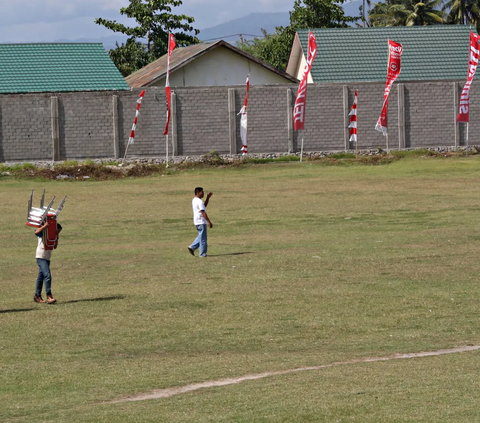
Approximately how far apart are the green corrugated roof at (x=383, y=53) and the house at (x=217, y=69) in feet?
7.82

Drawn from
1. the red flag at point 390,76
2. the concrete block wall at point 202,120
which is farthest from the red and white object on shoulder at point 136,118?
the red flag at point 390,76

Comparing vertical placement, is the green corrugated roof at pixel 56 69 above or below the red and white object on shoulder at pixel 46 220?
above

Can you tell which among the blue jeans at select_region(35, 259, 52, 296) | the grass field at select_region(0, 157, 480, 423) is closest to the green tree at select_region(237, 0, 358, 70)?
the grass field at select_region(0, 157, 480, 423)

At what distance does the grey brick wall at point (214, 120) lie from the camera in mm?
38938

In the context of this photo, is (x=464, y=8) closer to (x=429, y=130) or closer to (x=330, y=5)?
(x=330, y=5)

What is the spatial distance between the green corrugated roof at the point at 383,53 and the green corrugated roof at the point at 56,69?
10774mm

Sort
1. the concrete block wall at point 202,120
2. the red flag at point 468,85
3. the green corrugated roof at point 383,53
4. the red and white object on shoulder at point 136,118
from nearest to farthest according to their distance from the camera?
the red and white object on shoulder at point 136,118 < the concrete block wall at point 202,120 < the red flag at point 468,85 < the green corrugated roof at point 383,53

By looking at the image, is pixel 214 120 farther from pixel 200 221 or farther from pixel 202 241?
pixel 200 221

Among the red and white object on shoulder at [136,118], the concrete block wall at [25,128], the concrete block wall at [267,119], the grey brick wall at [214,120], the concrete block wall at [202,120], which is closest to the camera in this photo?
the concrete block wall at [25,128]

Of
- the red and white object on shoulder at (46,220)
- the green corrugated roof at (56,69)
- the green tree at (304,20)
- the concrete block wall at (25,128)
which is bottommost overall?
the red and white object on shoulder at (46,220)

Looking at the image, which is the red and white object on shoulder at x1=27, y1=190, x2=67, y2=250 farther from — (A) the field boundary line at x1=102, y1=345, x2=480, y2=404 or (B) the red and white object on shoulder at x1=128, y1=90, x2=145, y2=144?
(B) the red and white object on shoulder at x1=128, y1=90, x2=145, y2=144

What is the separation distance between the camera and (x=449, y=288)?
15.9 meters

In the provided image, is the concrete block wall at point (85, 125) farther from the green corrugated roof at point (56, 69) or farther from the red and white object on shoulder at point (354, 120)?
the red and white object on shoulder at point (354, 120)

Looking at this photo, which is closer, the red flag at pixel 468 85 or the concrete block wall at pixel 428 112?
the red flag at pixel 468 85
